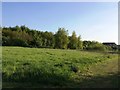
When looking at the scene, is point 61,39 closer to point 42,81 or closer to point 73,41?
point 73,41

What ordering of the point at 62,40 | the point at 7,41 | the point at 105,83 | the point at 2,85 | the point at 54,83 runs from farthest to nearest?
the point at 62,40 → the point at 7,41 → the point at 105,83 → the point at 54,83 → the point at 2,85

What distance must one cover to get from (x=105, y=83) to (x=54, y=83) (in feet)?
8.26

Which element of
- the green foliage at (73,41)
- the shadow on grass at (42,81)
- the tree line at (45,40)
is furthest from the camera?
the green foliage at (73,41)

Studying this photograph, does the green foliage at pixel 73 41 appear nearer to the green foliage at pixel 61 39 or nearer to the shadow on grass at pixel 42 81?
the green foliage at pixel 61 39

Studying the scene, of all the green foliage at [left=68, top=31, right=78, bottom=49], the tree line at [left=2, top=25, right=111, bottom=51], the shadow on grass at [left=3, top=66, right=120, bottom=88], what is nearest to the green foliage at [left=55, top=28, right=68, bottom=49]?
the tree line at [left=2, top=25, right=111, bottom=51]

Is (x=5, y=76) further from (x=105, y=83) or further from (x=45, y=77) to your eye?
(x=105, y=83)

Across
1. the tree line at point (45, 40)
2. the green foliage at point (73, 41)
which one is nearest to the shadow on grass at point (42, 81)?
the tree line at point (45, 40)

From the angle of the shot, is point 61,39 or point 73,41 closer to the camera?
point 61,39

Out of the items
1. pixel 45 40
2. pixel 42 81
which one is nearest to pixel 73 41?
pixel 45 40

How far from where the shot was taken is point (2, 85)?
444 inches

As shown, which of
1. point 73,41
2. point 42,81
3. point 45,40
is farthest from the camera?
point 73,41

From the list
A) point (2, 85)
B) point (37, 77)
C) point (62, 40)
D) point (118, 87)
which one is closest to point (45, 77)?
point (37, 77)

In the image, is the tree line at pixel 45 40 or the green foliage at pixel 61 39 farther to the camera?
the green foliage at pixel 61 39

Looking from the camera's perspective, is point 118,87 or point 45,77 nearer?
point 118,87
